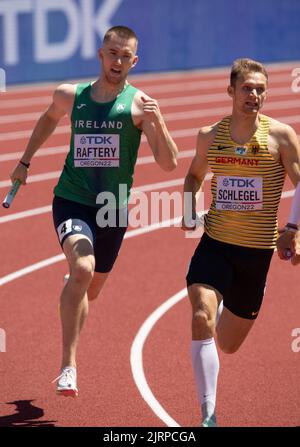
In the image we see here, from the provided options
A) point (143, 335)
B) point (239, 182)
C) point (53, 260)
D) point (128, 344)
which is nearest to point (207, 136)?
point (239, 182)

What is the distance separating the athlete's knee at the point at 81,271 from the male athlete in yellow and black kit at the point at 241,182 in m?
0.59

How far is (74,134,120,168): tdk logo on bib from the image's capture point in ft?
20.7

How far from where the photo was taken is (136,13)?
2131cm

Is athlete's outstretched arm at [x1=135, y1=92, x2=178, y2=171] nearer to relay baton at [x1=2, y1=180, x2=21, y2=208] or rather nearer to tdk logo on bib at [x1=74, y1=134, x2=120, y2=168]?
tdk logo on bib at [x1=74, y1=134, x2=120, y2=168]

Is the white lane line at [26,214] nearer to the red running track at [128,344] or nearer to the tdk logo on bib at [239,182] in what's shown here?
the red running track at [128,344]

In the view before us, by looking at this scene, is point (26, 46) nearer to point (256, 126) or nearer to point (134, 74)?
point (134, 74)

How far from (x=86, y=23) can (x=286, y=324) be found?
13.6 metres

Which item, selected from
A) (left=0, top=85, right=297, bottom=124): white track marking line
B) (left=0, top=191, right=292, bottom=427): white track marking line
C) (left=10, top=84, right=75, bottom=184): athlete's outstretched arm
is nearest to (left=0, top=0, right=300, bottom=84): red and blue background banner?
(left=0, top=85, right=297, bottom=124): white track marking line

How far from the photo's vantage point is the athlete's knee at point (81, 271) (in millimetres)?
5836

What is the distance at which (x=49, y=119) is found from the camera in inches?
260

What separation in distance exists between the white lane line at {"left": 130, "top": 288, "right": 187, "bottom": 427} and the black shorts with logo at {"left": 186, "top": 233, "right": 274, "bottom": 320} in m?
0.73

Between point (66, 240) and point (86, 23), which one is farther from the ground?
point (86, 23)

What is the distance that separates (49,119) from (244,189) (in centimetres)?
157
